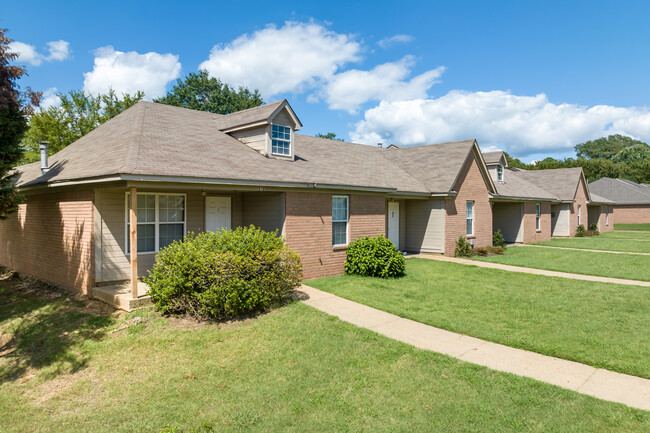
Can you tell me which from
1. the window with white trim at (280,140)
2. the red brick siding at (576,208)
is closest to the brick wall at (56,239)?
the window with white trim at (280,140)

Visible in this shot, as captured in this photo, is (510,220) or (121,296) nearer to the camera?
(121,296)

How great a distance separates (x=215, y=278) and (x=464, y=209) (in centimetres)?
1501

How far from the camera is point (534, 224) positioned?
88.6 ft

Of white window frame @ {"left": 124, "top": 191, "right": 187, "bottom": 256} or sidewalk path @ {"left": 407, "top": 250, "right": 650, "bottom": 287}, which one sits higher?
white window frame @ {"left": 124, "top": 191, "right": 187, "bottom": 256}

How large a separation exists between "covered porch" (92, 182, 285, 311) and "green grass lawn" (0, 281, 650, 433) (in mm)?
1942

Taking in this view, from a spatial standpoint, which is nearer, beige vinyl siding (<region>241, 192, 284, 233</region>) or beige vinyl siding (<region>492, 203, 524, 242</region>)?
beige vinyl siding (<region>241, 192, 284, 233</region>)

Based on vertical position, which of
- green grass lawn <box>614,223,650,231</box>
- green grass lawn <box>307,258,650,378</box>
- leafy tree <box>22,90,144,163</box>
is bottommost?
green grass lawn <box>307,258,650,378</box>

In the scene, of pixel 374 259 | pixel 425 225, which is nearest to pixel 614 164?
pixel 425 225

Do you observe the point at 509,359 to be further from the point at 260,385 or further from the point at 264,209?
the point at 264,209

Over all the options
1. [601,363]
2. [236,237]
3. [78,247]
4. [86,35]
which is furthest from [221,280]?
[86,35]

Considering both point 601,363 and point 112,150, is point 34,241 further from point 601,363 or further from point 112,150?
point 601,363

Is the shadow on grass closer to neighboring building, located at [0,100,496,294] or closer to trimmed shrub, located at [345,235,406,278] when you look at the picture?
neighboring building, located at [0,100,496,294]

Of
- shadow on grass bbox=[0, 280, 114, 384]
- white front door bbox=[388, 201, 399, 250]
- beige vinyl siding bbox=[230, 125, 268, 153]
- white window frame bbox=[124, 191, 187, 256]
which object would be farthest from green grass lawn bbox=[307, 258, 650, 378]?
shadow on grass bbox=[0, 280, 114, 384]

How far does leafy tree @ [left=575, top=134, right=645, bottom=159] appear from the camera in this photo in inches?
4222
